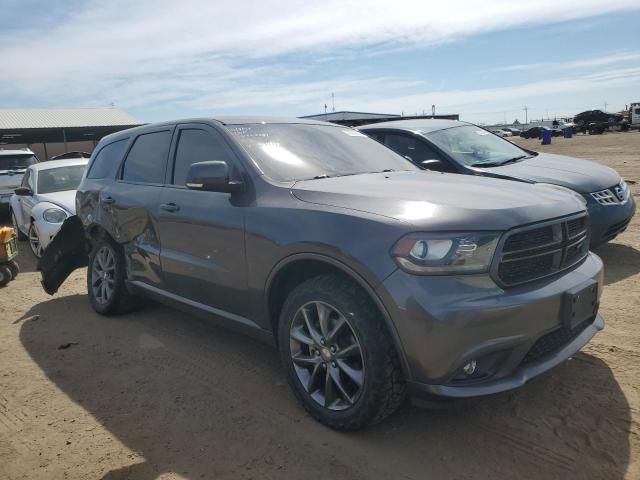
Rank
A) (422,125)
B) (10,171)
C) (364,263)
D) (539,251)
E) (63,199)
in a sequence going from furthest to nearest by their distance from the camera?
1. (10,171)
2. (63,199)
3. (422,125)
4. (539,251)
5. (364,263)

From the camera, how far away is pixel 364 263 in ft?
9.03

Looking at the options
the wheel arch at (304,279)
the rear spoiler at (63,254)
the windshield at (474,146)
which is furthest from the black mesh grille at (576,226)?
→ the rear spoiler at (63,254)

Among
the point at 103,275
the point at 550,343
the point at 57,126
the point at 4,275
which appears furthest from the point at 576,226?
the point at 57,126

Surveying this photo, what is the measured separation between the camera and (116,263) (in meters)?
5.12

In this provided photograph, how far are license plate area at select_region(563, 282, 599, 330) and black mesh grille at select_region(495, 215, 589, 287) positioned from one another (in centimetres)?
15

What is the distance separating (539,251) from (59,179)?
857 cm

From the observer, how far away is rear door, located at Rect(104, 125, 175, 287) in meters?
4.48

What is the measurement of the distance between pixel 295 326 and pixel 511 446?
4.38ft

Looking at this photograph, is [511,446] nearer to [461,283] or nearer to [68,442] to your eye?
[461,283]

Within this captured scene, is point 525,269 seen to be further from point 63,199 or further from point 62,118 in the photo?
point 62,118

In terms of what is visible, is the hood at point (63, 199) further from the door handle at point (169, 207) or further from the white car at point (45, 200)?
the door handle at point (169, 207)

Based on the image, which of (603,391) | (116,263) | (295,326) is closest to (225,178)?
(295,326)

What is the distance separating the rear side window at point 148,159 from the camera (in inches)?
179

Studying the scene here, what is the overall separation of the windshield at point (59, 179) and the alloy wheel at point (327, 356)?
729cm
